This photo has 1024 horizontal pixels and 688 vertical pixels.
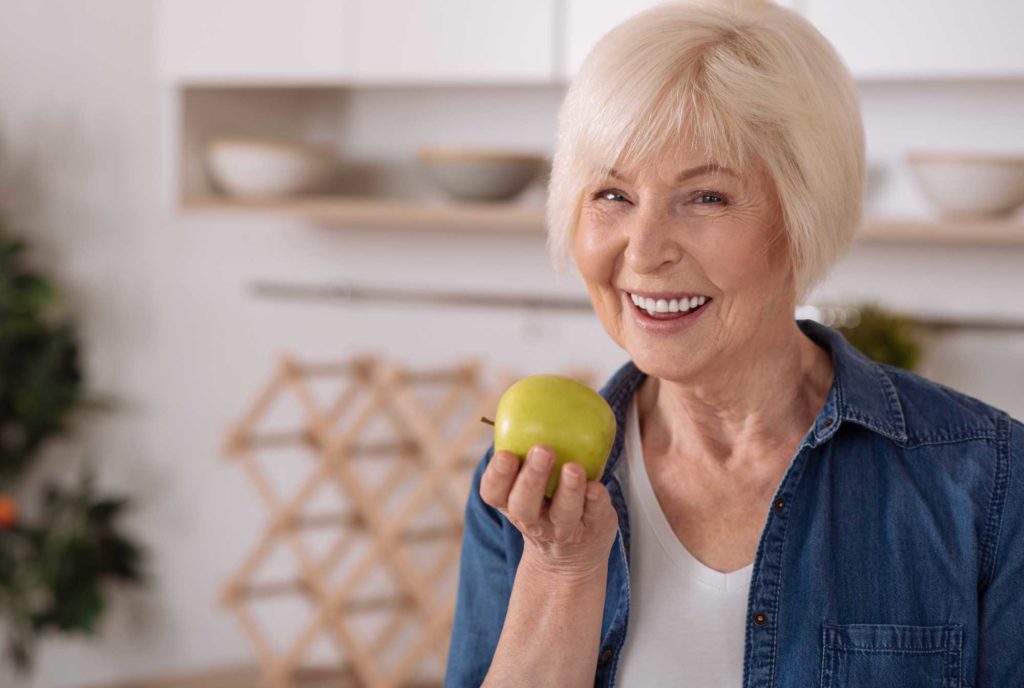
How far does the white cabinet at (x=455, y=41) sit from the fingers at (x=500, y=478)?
1.52 m

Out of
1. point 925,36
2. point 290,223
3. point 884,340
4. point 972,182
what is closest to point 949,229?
point 972,182

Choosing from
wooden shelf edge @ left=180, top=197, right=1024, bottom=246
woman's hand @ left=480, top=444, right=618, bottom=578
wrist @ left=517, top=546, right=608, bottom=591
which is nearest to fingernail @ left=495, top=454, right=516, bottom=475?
woman's hand @ left=480, top=444, right=618, bottom=578

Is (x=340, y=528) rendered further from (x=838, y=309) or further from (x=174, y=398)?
(x=838, y=309)

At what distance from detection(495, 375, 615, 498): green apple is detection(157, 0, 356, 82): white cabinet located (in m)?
1.68

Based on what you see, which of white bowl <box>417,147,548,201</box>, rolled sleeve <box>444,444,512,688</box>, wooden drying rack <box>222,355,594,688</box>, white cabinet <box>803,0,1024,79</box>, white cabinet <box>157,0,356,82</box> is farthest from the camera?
wooden drying rack <box>222,355,594,688</box>

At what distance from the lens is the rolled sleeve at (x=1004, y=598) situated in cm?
122

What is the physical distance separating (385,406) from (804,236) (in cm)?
199

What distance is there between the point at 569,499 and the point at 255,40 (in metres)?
1.95

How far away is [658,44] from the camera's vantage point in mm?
1244

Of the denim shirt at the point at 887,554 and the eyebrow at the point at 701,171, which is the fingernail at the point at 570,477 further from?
the eyebrow at the point at 701,171

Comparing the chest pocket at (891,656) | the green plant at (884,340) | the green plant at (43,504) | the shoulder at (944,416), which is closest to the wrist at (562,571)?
the chest pocket at (891,656)

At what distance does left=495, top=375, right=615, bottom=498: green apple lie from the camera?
122 cm

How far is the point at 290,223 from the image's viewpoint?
128 inches

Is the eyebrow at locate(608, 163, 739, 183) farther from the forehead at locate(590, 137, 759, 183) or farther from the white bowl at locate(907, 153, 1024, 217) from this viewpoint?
the white bowl at locate(907, 153, 1024, 217)
